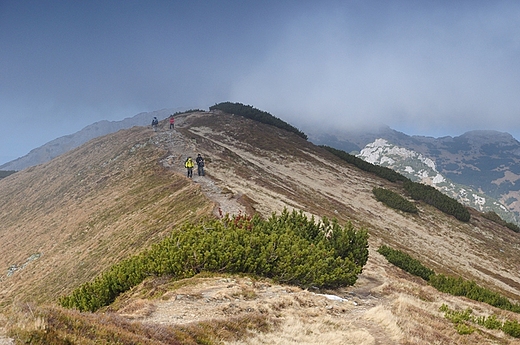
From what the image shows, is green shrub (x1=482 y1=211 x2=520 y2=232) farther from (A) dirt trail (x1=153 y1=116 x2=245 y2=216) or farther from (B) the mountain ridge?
(A) dirt trail (x1=153 y1=116 x2=245 y2=216)

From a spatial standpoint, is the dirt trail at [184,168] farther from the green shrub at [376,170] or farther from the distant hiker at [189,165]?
the green shrub at [376,170]

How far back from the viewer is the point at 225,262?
13641mm

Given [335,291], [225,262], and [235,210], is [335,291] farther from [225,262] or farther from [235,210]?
[235,210]

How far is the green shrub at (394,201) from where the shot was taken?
47.5 meters

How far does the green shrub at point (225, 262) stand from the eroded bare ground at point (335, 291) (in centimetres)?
86

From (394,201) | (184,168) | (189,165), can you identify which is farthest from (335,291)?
(394,201)

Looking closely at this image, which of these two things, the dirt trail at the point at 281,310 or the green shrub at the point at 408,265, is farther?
the green shrub at the point at 408,265

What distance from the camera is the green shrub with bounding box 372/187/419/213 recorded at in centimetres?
4747

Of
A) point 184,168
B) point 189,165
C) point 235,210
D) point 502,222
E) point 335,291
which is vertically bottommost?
point 502,222

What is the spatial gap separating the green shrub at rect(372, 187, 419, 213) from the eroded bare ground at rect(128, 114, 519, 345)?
5.33ft

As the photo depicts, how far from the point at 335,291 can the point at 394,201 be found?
37164mm

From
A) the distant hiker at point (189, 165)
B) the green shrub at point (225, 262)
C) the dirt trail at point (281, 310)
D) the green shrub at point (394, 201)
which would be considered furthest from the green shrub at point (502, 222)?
the dirt trail at point (281, 310)

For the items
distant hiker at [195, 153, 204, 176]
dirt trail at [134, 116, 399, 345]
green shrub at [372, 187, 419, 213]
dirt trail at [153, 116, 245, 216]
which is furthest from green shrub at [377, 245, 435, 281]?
green shrub at [372, 187, 419, 213]

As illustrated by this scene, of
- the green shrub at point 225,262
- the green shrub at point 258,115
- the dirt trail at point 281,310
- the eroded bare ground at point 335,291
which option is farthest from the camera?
the green shrub at point 258,115
